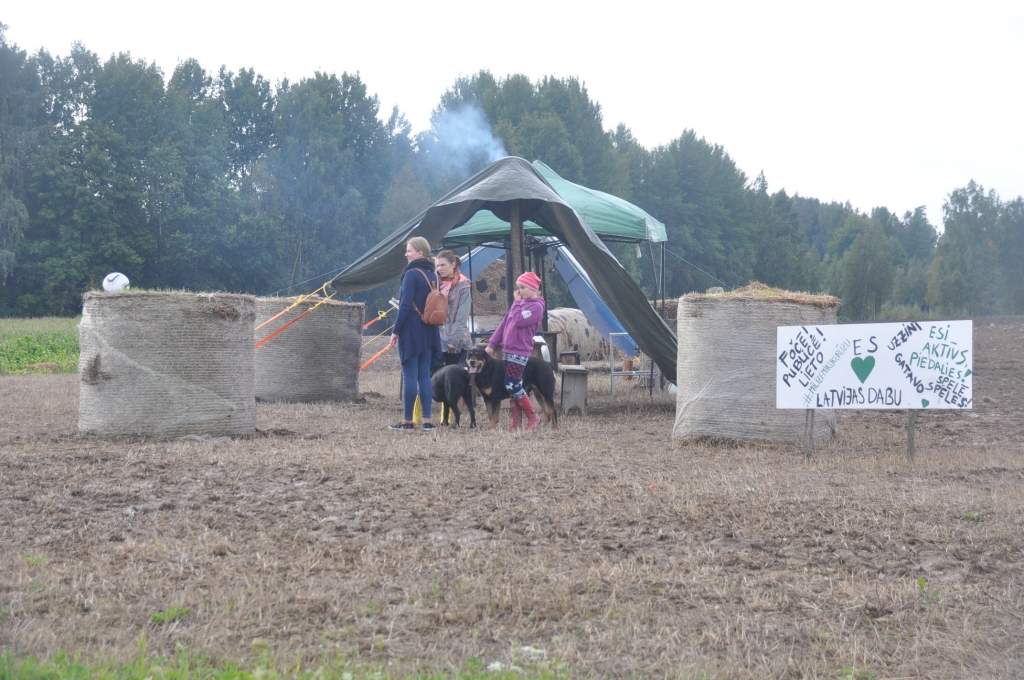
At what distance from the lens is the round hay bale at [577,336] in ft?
83.6

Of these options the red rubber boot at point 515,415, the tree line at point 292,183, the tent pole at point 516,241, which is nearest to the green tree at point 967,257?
the tree line at point 292,183

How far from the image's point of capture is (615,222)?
1638cm

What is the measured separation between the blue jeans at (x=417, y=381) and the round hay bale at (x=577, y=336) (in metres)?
14.0

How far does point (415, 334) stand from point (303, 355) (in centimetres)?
413

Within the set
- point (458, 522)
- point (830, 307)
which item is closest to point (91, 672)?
point (458, 522)

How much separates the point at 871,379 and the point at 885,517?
118 inches

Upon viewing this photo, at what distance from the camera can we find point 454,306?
1155cm

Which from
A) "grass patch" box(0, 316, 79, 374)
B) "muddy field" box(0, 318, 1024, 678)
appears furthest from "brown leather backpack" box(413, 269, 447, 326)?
"grass patch" box(0, 316, 79, 374)

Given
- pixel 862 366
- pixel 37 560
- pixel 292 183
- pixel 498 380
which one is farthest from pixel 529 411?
pixel 292 183

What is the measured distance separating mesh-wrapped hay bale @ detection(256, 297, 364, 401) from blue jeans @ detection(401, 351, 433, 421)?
3926 millimetres

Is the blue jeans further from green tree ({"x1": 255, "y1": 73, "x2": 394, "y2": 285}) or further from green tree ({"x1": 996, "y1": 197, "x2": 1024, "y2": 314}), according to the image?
green tree ({"x1": 996, "y1": 197, "x2": 1024, "y2": 314})

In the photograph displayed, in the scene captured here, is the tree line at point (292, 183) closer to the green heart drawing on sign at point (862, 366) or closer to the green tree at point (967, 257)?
the green tree at point (967, 257)

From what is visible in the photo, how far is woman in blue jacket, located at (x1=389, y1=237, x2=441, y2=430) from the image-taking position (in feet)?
34.9

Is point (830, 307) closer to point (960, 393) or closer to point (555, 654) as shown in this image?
point (960, 393)
